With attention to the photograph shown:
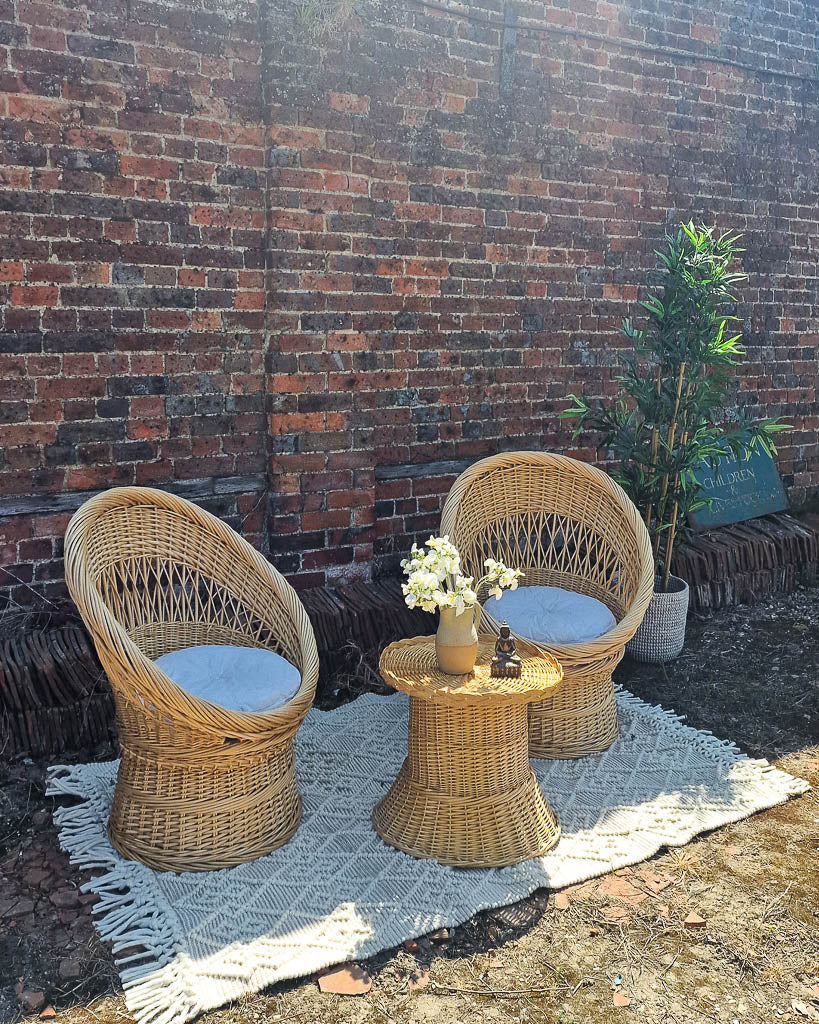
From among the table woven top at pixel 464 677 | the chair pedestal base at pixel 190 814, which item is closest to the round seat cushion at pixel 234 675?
the chair pedestal base at pixel 190 814

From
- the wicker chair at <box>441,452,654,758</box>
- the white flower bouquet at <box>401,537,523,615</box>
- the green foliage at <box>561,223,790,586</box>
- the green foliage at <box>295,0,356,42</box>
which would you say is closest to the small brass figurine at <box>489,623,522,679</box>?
the white flower bouquet at <box>401,537,523,615</box>

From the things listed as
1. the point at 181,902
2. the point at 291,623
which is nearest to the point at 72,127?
the point at 291,623

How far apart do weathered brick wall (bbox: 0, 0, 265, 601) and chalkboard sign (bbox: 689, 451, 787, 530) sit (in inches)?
111

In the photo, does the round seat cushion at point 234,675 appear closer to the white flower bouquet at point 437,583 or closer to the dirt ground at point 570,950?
the white flower bouquet at point 437,583

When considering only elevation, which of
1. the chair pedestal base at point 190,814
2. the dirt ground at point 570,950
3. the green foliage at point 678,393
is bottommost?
the dirt ground at point 570,950

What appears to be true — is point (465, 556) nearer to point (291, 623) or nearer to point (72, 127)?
point (291, 623)

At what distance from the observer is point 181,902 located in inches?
96.0

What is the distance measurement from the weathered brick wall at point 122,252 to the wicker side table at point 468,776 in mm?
1509

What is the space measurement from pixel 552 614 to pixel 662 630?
1.06 m

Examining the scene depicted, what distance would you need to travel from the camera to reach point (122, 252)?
11.2 ft

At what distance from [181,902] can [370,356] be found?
239cm

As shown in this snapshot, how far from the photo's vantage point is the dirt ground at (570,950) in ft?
6.94

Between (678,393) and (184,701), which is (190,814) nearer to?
(184,701)

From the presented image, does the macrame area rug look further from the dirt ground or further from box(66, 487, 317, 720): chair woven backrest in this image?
box(66, 487, 317, 720): chair woven backrest
